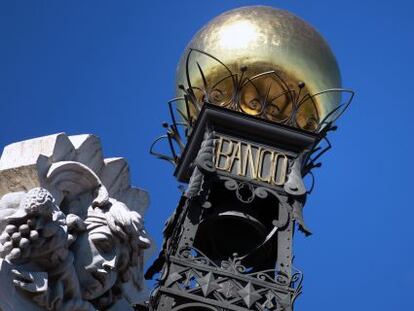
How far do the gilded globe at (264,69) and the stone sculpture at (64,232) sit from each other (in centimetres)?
499

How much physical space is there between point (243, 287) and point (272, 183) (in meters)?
1.97

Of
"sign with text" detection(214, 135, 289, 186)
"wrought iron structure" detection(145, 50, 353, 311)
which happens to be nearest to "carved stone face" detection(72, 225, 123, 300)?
"wrought iron structure" detection(145, 50, 353, 311)

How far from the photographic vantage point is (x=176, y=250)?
37.3 ft

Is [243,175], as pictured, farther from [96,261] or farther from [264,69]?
[96,261]

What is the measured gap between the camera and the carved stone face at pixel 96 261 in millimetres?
7161

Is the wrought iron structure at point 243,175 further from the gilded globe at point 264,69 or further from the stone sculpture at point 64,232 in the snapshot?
the stone sculpture at point 64,232

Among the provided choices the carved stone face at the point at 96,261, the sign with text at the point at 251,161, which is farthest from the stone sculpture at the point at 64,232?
the sign with text at the point at 251,161

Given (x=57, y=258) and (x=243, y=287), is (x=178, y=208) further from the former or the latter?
(x=57, y=258)

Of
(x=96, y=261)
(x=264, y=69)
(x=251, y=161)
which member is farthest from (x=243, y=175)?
(x=96, y=261)

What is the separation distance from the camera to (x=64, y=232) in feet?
22.8

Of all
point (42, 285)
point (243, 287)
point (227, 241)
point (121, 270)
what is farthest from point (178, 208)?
point (42, 285)

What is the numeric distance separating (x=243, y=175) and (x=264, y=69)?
126 centimetres

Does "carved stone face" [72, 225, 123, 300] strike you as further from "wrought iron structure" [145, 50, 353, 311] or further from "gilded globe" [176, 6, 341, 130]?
"gilded globe" [176, 6, 341, 130]

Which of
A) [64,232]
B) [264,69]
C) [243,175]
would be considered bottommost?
[64,232]
